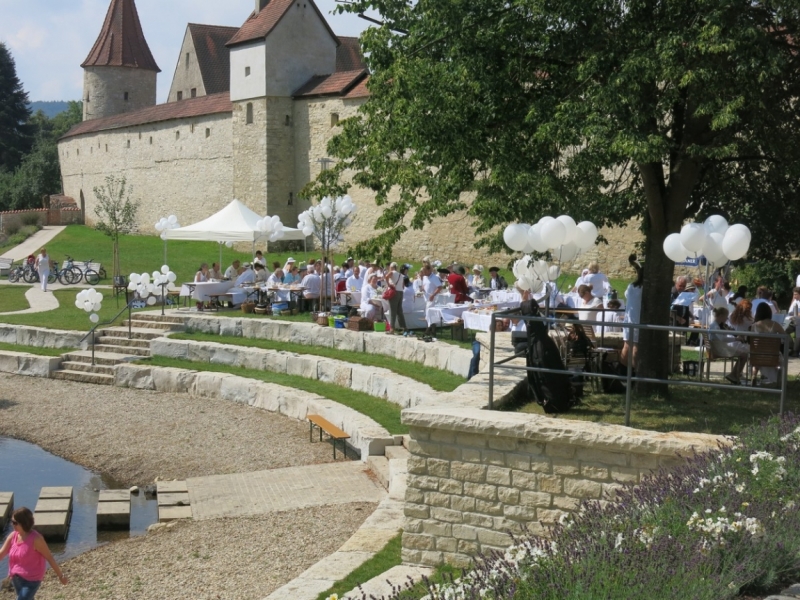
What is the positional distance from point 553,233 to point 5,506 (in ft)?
23.0

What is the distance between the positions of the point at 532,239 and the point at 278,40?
31.9 meters

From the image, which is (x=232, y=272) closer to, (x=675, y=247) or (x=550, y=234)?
(x=550, y=234)

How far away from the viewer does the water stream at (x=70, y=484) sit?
10.7 meters

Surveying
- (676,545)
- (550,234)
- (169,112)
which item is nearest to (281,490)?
(550,234)

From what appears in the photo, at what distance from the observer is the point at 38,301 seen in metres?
27.8

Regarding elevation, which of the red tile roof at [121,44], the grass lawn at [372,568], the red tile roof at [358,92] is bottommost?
the grass lawn at [372,568]

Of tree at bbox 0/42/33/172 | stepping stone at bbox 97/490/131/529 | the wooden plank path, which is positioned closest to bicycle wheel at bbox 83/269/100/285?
the wooden plank path

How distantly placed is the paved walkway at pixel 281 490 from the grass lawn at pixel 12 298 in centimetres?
1648

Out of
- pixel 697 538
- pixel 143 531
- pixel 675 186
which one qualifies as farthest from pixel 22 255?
pixel 697 538

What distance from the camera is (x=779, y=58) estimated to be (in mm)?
8625

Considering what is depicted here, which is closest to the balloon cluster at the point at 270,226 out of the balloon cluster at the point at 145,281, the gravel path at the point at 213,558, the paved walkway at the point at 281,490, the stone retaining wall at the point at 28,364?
the balloon cluster at the point at 145,281

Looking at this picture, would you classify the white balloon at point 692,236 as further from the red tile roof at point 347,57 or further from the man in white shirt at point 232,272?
the red tile roof at point 347,57

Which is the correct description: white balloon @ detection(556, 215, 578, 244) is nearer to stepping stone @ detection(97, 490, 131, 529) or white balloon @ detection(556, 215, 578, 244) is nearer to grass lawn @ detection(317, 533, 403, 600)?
grass lawn @ detection(317, 533, 403, 600)

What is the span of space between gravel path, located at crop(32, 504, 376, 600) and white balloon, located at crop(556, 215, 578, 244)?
3.63 meters
